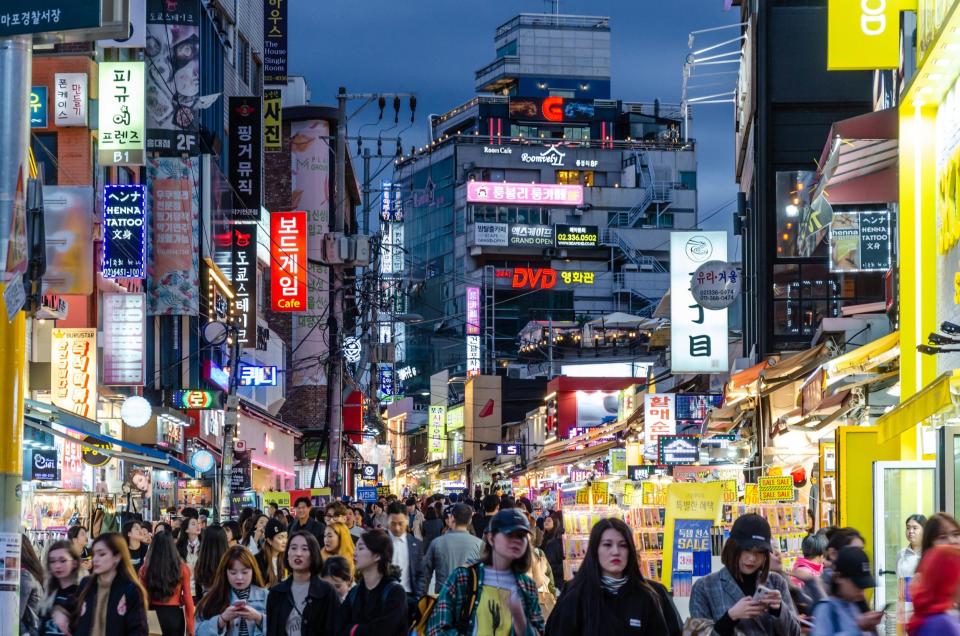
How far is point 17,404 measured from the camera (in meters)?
8.90

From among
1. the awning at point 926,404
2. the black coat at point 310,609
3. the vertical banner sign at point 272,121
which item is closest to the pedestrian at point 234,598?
the black coat at point 310,609

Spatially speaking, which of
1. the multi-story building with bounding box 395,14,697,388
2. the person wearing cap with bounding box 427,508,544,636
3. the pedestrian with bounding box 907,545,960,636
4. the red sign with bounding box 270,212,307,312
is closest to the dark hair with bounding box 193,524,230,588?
the person wearing cap with bounding box 427,508,544,636

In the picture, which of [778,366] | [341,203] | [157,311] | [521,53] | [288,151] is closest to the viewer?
[778,366]

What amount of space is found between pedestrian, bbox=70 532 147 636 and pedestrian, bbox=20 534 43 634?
361mm

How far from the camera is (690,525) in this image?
19.0 m

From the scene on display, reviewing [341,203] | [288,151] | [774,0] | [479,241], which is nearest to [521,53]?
[479,241]

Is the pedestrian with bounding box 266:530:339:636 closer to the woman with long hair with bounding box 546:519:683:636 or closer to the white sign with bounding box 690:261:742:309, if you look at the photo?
the woman with long hair with bounding box 546:519:683:636

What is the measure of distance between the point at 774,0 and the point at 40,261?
32.5m

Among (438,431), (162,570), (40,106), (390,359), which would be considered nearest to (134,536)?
(162,570)

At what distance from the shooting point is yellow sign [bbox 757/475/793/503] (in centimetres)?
2053

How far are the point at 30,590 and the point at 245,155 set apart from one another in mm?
40478

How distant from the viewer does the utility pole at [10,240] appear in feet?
28.6

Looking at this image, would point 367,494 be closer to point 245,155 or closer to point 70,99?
point 245,155

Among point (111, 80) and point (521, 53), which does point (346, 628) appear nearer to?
point (111, 80)
